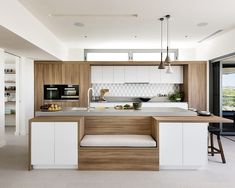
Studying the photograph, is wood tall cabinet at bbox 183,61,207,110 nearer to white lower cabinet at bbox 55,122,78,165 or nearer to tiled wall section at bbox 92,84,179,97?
tiled wall section at bbox 92,84,179,97

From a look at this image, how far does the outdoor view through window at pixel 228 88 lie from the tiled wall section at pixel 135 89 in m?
1.49

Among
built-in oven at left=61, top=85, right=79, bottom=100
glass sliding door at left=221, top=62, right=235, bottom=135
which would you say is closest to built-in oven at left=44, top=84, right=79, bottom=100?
built-in oven at left=61, top=85, right=79, bottom=100

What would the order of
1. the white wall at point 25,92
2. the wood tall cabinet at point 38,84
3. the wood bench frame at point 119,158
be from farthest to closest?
the wood tall cabinet at point 38,84, the white wall at point 25,92, the wood bench frame at point 119,158

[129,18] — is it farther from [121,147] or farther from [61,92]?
[61,92]

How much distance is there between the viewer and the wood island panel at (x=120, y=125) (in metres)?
3.47

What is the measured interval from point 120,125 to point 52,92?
130 inches

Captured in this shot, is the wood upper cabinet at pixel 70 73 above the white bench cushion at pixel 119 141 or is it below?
above

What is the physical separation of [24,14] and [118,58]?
3634mm

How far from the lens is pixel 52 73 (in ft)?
19.5

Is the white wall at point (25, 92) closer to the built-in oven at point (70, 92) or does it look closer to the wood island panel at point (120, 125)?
the built-in oven at point (70, 92)

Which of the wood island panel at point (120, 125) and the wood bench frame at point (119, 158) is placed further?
the wood island panel at point (120, 125)

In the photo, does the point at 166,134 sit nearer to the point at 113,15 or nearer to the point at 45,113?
the point at 45,113

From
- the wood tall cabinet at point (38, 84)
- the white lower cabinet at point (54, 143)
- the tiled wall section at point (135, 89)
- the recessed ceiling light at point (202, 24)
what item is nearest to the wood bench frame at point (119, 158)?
the white lower cabinet at point (54, 143)

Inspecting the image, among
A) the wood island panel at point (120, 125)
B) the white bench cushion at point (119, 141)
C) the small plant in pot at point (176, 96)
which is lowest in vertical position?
the white bench cushion at point (119, 141)
